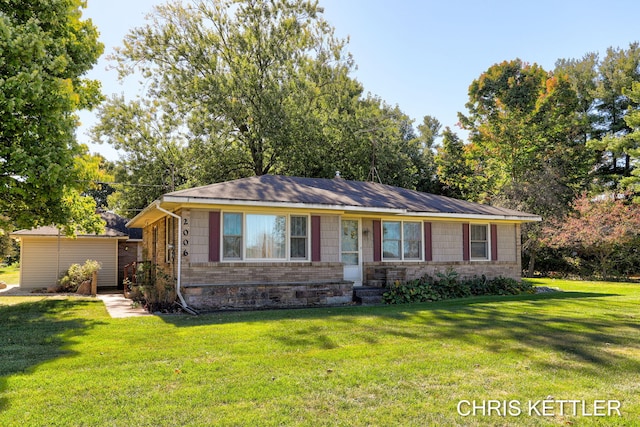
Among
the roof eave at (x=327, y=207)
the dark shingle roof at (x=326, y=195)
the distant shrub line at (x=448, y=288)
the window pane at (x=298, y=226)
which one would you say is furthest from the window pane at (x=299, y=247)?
the distant shrub line at (x=448, y=288)

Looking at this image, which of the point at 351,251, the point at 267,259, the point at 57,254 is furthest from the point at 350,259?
the point at 57,254

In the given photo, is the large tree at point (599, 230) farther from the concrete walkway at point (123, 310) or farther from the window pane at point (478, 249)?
the concrete walkway at point (123, 310)

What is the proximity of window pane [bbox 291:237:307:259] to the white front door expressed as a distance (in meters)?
1.87

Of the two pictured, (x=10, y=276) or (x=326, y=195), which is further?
(x=10, y=276)

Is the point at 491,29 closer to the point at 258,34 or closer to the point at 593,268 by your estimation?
the point at 258,34

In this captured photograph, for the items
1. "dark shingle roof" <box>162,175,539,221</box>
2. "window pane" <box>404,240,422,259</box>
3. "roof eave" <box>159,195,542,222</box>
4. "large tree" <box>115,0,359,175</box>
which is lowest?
"window pane" <box>404,240,422,259</box>

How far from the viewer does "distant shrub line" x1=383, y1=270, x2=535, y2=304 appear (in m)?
12.5

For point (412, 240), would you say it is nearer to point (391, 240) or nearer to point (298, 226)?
point (391, 240)

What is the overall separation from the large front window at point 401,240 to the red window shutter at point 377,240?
141mm

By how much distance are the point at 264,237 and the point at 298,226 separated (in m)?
0.97

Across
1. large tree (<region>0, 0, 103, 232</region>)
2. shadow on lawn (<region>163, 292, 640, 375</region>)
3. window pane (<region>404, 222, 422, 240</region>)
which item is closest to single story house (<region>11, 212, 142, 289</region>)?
large tree (<region>0, 0, 103, 232</region>)

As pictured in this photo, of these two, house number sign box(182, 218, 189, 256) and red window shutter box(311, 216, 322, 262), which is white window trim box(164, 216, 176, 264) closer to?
house number sign box(182, 218, 189, 256)

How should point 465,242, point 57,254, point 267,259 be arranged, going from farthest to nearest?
point 57,254 < point 465,242 < point 267,259

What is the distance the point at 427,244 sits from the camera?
46.9 ft
